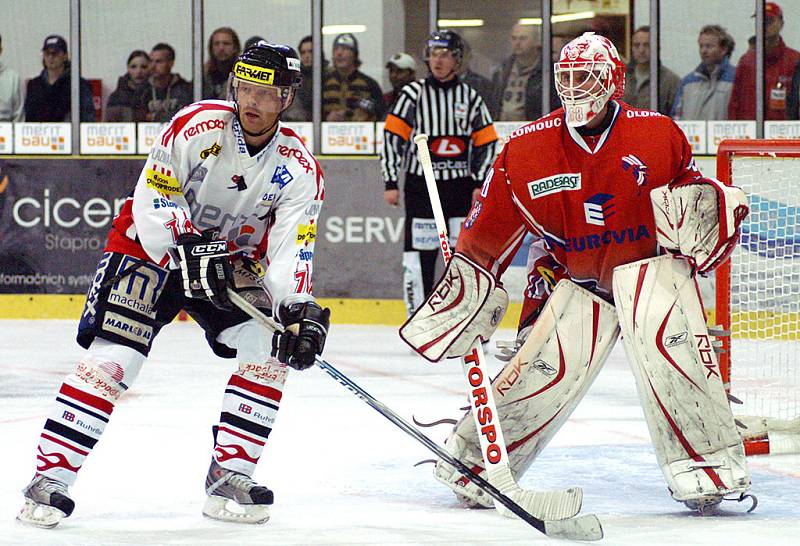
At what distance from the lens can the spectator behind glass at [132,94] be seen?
25.5ft

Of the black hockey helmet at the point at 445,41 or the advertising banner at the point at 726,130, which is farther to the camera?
the advertising banner at the point at 726,130

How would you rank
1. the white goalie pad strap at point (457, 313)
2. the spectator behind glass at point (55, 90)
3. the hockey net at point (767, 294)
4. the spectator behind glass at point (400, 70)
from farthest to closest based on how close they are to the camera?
the spectator behind glass at point (55, 90) → the spectator behind glass at point (400, 70) → the hockey net at point (767, 294) → the white goalie pad strap at point (457, 313)

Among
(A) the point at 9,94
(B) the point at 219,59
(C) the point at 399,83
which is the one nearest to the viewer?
(C) the point at 399,83

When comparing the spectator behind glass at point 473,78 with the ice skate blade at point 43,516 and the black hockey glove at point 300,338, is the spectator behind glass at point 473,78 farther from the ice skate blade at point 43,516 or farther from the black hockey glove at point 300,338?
the ice skate blade at point 43,516

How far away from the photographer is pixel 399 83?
7.55m

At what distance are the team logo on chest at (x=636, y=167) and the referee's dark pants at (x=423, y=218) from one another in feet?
10.6

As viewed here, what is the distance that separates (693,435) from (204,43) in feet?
17.2

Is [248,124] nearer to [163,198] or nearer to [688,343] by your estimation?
[163,198]

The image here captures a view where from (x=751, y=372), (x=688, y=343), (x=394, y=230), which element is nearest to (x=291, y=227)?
(x=688, y=343)

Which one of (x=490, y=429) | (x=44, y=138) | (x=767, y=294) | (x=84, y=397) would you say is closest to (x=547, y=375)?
(x=490, y=429)

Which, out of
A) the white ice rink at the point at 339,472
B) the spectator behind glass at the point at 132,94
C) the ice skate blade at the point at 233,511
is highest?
the spectator behind glass at the point at 132,94

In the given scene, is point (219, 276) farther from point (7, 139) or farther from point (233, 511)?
point (7, 139)

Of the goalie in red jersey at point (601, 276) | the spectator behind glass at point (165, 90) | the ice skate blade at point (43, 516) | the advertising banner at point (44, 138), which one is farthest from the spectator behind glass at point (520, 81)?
the ice skate blade at point (43, 516)

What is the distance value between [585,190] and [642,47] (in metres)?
4.40
